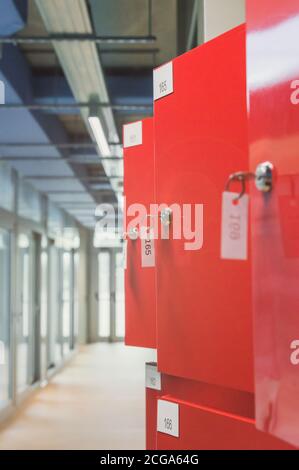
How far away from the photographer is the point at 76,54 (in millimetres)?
3232

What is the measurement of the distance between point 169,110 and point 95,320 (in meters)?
12.8

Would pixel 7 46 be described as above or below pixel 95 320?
above

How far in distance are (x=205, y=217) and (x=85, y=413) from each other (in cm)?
533

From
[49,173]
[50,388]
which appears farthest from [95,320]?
[49,173]

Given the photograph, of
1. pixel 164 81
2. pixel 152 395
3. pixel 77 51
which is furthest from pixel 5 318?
pixel 164 81

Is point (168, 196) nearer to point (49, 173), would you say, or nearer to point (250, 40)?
point (250, 40)

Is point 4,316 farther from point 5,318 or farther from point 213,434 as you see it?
point 213,434

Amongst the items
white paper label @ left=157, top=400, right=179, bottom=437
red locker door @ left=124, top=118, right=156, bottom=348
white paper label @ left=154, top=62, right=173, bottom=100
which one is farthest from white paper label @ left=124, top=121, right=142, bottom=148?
white paper label @ left=157, top=400, right=179, bottom=437

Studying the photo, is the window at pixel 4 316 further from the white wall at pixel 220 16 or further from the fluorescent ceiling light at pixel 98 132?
the white wall at pixel 220 16

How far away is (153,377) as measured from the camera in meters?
1.48

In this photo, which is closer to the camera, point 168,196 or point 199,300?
point 199,300

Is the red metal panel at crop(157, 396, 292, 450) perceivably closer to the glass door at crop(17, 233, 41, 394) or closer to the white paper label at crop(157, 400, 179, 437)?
the white paper label at crop(157, 400, 179, 437)

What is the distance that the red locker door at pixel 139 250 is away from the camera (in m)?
1.55

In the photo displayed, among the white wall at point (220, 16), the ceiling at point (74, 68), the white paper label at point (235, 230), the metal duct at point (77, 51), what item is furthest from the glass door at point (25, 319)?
the white paper label at point (235, 230)
